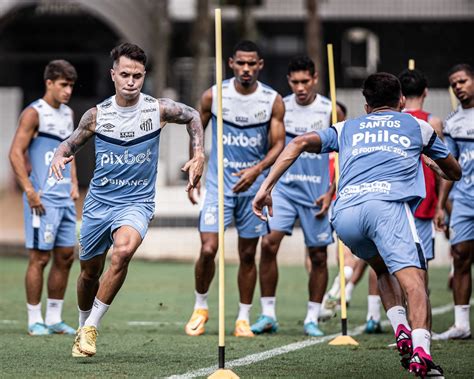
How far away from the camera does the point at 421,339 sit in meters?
8.06

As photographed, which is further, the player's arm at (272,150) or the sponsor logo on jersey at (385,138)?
the player's arm at (272,150)

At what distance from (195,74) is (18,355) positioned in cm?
1705

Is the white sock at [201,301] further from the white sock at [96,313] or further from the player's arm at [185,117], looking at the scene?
the white sock at [96,313]

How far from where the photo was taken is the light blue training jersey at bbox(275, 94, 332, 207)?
486 inches

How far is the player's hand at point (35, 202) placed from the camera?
11.8 m

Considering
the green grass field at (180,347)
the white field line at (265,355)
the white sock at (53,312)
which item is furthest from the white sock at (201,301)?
the white sock at (53,312)

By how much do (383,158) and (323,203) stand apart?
12.1 feet

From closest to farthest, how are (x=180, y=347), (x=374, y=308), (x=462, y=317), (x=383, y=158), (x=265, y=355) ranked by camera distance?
(x=383, y=158)
(x=265, y=355)
(x=180, y=347)
(x=462, y=317)
(x=374, y=308)

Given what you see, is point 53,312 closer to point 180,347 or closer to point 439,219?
point 180,347

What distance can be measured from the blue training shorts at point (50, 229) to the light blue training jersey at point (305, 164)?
2105 millimetres

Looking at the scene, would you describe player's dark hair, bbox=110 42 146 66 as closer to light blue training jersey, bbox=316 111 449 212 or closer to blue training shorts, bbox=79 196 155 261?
blue training shorts, bbox=79 196 155 261

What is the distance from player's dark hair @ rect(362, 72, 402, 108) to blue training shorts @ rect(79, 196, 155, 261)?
2.10 m

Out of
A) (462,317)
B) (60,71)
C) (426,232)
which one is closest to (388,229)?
(426,232)

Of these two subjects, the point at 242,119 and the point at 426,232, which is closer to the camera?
the point at 426,232
